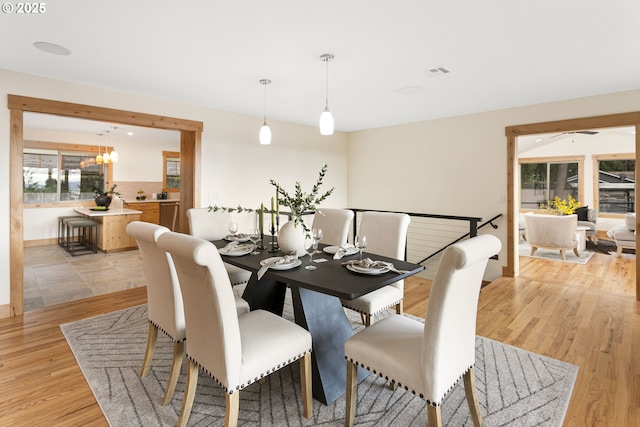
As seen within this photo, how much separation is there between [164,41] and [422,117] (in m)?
3.89

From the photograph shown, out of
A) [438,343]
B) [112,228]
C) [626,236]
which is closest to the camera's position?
[438,343]

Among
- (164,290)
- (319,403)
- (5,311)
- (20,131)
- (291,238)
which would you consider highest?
(20,131)

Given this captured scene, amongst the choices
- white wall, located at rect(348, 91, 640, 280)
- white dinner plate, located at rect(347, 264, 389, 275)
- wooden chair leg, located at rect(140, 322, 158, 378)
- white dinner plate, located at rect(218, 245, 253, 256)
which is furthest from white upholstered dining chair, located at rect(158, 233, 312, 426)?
white wall, located at rect(348, 91, 640, 280)

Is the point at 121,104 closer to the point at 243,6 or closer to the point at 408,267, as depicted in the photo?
the point at 243,6

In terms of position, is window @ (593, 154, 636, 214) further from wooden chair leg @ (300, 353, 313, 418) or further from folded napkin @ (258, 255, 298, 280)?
wooden chair leg @ (300, 353, 313, 418)

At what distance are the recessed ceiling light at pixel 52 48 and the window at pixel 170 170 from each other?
615 centimetres

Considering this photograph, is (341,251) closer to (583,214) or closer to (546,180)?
(583,214)

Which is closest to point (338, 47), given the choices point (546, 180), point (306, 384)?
point (306, 384)

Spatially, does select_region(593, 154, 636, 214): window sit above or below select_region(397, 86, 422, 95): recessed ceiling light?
below

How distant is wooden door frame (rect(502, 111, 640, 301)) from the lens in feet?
Result: 12.4

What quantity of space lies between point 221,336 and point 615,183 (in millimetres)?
10365

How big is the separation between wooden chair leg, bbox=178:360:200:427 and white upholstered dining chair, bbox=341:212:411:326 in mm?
1152

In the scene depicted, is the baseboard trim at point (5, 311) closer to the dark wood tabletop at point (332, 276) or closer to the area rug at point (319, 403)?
the area rug at point (319, 403)

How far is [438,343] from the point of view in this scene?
146 centimetres
